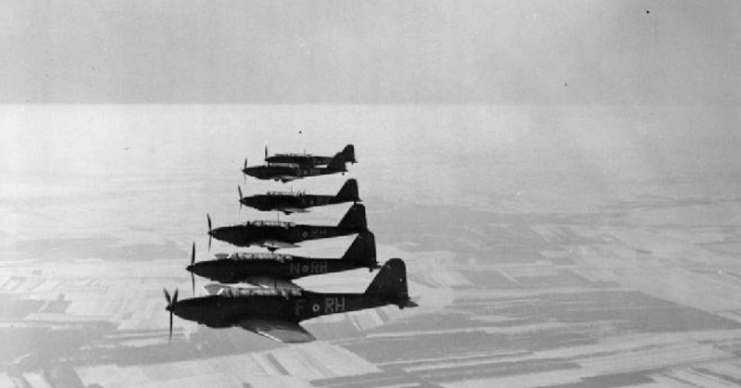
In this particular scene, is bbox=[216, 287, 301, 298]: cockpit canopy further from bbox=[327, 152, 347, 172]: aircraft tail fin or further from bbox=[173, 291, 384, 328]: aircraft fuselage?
bbox=[327, 152, 347, 172]: aircraft tail fin

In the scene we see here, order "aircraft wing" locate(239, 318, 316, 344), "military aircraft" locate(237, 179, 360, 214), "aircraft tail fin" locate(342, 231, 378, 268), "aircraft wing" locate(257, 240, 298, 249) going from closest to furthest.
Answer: "aircraft wing" locate(239, 318, 316, 344)
"aircraft tail fin" locate(342, 231, 378, 268)
"aircraft wing" locate(257, 240, 298, 249)
"military aircraft" locate(237, 179, 360, 214)

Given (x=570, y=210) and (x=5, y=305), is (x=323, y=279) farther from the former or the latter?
(x=570, y=210)

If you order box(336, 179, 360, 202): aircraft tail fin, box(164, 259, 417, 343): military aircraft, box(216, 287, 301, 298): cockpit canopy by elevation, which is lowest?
box(164, 259, 417, 343): military aircraft

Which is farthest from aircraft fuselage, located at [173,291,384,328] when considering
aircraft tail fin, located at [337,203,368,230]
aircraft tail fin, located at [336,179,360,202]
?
aircraft tail fin, located at [336,179,360,202]

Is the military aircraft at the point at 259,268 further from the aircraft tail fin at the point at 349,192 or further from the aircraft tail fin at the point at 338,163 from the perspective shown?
the aircraft tail fin at the point at 338,163

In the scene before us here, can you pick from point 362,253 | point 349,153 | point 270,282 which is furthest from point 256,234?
point 349,153

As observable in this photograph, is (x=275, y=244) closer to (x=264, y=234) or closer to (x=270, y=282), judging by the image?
(x=264, y=234)

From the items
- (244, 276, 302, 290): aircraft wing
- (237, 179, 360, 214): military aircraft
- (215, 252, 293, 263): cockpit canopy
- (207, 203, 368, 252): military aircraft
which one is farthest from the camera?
(237, 179, 360, 214): military aircraft

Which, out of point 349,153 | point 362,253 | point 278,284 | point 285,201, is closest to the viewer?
point 278,284

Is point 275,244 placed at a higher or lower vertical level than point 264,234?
lower
